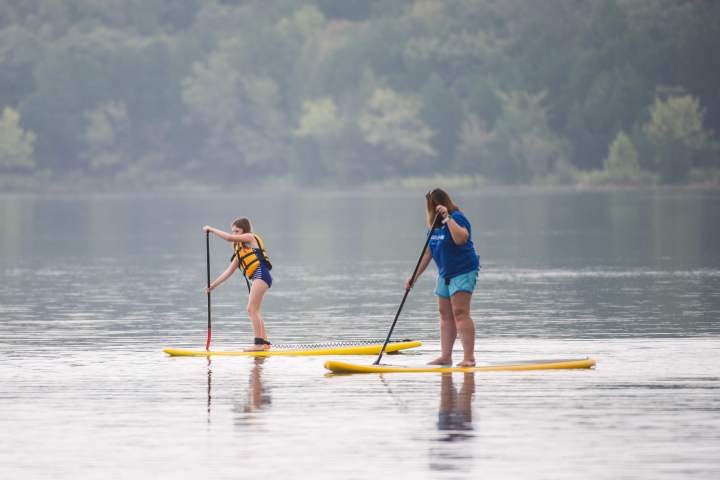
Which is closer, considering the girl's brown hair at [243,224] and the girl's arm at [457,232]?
the girl's arm at [457,232]

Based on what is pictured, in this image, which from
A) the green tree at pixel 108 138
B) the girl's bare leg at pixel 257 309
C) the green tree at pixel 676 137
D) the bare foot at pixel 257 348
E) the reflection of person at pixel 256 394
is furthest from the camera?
the green tree at pixel 108 138

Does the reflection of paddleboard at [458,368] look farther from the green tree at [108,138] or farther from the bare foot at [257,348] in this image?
the green tree at [108,138]

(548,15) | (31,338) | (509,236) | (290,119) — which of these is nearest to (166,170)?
(290,119)

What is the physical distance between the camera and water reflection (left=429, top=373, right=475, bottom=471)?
10971 mm

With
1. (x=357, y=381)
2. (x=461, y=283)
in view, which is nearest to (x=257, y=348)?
(x=357, y=381)

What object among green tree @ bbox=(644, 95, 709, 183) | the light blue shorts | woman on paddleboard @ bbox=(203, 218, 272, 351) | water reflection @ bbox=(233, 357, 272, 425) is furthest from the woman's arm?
green tree @ bbox=(644, 95, 709, 183)

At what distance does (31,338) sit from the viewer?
63.9 ft

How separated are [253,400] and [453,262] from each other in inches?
95.8

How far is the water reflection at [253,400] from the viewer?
12938 mm

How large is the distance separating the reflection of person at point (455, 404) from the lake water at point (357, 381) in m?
0.03

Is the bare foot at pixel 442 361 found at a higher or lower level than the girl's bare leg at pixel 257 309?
lower

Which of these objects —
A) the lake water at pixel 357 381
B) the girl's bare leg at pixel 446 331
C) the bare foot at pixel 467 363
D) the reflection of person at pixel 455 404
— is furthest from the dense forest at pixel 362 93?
the reflection of person at pixel 455 404

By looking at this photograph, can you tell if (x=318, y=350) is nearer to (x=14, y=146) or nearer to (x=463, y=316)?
(x=463, y=316)

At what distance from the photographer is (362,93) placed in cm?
14150
